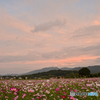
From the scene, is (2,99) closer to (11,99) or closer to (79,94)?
(11,99)

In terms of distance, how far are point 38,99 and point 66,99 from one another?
994mm

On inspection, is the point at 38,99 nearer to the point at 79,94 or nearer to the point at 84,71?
the point at 79,94

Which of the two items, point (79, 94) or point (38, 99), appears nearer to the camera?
point (38, 99)

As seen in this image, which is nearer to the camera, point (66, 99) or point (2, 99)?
point (66, 99)

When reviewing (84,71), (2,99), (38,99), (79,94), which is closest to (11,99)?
(2,99)

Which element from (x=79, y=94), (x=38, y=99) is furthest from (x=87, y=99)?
(x=38, y=99)

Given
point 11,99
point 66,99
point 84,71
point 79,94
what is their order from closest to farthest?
1. point 66,99
2. point 11,99
3. point 79,94
4. point 84,71

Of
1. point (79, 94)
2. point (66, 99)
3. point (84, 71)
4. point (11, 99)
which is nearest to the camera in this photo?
point (66, 99)

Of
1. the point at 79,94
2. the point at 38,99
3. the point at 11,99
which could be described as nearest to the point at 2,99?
the point at 11,99

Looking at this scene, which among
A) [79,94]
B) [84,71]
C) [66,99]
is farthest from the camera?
[84,71]

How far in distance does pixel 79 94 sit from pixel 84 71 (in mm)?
31234

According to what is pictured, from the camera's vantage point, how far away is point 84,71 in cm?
3534

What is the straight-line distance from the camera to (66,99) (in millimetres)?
4609

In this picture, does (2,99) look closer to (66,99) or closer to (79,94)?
(66,99)
